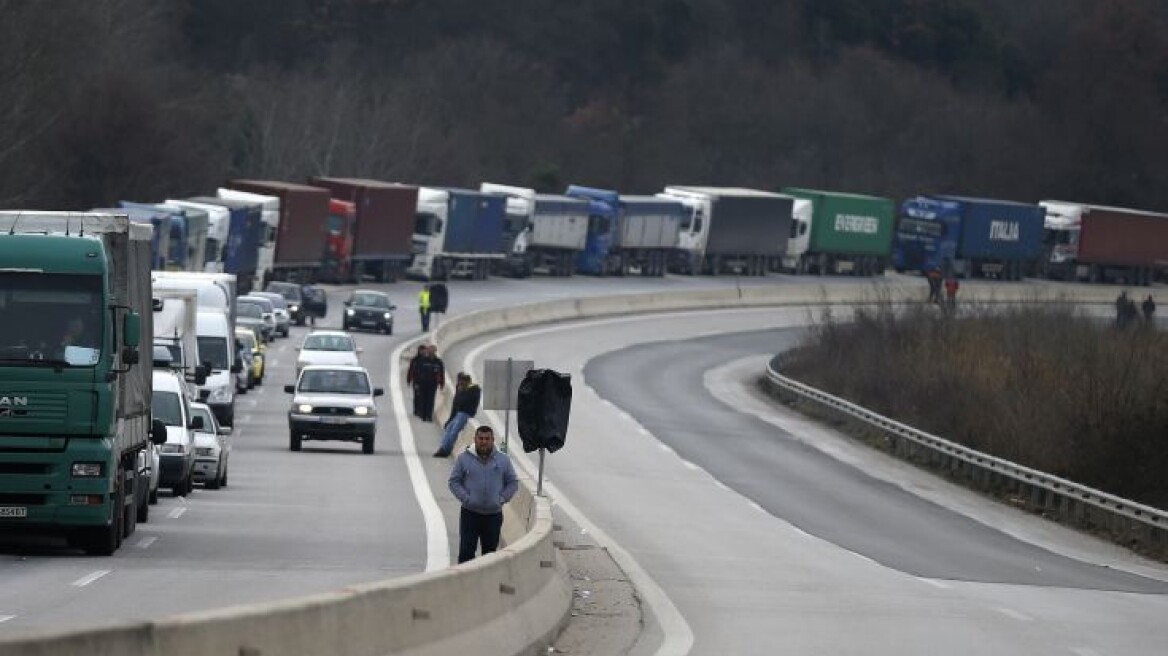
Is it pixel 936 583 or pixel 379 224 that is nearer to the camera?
pixel 936 583

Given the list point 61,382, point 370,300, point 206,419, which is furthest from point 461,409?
point 370,300

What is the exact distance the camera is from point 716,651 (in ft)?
55.3

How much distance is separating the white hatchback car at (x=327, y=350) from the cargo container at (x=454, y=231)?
126ft

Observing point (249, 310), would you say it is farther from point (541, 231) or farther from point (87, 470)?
point (87, 470)

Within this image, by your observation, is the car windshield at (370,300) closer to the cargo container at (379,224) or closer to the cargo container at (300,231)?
the cargo container at (300,231)

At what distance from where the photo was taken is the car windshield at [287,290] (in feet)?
256

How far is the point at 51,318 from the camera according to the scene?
21234 mm

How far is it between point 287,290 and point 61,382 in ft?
189

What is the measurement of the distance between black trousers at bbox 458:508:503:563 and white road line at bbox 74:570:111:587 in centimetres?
287

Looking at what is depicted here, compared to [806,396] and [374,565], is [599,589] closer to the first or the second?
[374,565]

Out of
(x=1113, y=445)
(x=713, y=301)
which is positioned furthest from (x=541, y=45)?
(x=1113, y=445)

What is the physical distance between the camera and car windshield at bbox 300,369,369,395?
41594 millimetres

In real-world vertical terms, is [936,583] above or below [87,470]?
below

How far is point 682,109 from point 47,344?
135 meters
